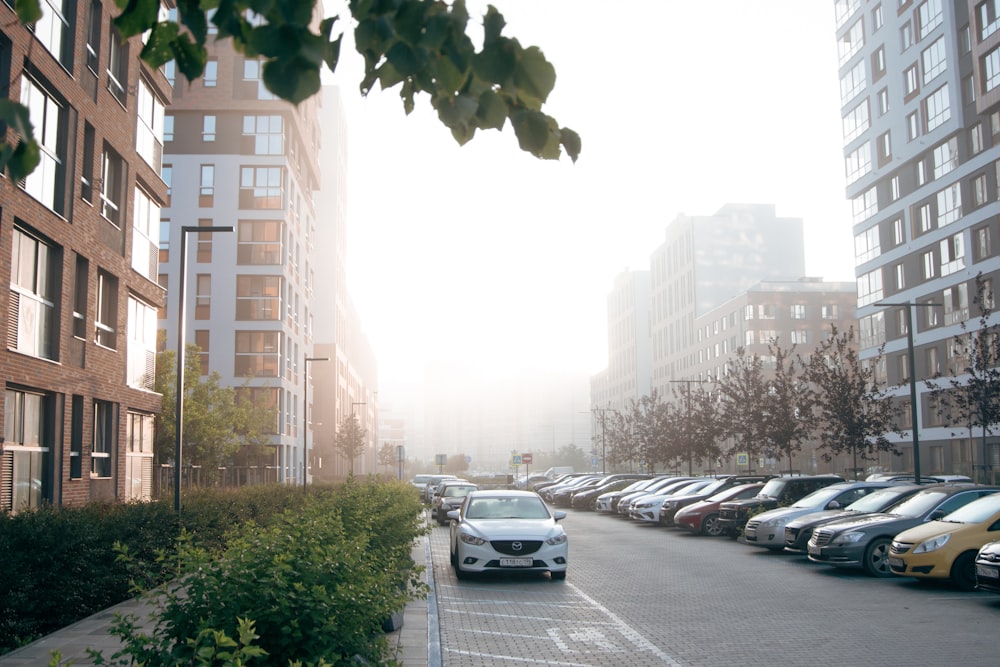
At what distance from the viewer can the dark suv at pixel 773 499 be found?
25.0 meters

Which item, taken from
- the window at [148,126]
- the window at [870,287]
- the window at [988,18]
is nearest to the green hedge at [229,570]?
the window at [148,126]

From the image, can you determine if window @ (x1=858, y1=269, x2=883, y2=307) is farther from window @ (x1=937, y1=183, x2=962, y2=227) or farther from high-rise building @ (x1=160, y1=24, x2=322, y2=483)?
high-rise building @ (x1=160, y1=24, x2=322, y2=483)

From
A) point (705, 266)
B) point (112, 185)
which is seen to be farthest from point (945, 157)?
point (705, 266)

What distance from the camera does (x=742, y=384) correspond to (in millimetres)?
47750

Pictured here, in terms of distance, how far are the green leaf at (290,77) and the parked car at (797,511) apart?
20.0 meters

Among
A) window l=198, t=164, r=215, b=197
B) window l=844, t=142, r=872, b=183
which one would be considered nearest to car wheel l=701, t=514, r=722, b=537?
window l=198, t=164, r=215, b=197

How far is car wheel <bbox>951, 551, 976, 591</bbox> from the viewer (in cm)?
1425

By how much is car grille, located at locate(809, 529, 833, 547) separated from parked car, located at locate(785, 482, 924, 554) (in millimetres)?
1448

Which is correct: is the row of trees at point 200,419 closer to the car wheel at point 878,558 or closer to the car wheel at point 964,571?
the car wheel at point 878,558

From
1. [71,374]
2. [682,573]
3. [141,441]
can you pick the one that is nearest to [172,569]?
[682,573]

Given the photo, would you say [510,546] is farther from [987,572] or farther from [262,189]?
[262,189]

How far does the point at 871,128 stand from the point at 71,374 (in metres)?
49.7

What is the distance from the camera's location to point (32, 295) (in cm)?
1784

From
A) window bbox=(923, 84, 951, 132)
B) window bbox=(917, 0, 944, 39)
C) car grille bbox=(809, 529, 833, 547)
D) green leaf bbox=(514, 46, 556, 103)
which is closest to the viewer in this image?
green leaf bbox=(514, 46, 556, 103)
